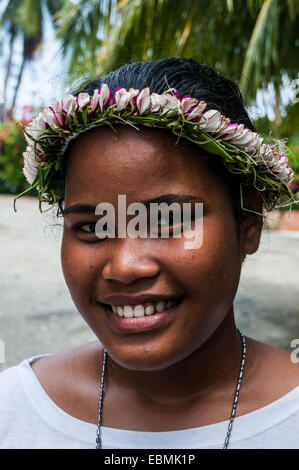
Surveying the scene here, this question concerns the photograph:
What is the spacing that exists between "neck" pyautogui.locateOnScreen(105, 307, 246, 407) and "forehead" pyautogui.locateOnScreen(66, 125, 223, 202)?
21.0 inches

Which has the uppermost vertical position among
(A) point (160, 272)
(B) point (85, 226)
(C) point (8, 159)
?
(C) point (8, 159)

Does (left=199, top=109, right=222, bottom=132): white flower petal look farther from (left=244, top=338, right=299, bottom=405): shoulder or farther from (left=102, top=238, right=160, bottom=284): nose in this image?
(left=244, top=338, right=299, bottom=405): shoulder

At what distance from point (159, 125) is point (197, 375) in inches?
31.8

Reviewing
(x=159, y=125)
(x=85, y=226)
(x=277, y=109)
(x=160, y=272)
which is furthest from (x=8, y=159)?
(x=160, y=272)

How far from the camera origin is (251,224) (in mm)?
1569

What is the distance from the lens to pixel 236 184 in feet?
4.79

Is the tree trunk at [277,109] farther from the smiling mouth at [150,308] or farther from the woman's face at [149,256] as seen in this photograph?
the smiling mouth at [150,308]

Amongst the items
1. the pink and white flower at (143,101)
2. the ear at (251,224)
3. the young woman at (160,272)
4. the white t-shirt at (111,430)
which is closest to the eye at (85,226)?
the young woman at (160,272)

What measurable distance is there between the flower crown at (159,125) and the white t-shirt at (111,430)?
2.37 feet

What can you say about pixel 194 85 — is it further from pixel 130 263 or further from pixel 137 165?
pixel 130 263

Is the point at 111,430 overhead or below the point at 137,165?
below

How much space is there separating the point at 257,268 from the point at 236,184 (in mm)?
6571
